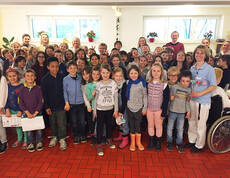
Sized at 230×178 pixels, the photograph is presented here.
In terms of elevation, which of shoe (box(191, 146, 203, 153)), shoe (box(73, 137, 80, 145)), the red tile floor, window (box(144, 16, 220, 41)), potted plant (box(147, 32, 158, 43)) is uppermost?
window (box(144, 16, 220, 41))

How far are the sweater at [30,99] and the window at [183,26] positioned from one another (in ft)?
19.6

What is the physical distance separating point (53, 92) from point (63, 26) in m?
5.79

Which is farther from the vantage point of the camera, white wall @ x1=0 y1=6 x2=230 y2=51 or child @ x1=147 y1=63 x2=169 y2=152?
white wall @ x1=0 y1=6 x2=230 y2=51

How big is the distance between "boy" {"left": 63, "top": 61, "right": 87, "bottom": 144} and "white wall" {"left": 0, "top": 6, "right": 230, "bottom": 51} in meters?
5.08

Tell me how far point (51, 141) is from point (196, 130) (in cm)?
244

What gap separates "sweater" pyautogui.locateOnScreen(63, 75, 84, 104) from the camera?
280 centimetres

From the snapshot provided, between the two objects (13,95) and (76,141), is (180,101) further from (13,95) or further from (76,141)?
(13,95)

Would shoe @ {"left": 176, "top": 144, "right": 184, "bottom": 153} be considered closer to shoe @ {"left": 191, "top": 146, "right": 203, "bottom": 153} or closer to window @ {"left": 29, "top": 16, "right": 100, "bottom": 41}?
shoe @ {"left": 191, "top": 146, "right": 203, "bottom": 153}

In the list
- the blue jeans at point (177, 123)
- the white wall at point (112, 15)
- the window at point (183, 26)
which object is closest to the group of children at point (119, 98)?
the blue jeans at point (177, 123)

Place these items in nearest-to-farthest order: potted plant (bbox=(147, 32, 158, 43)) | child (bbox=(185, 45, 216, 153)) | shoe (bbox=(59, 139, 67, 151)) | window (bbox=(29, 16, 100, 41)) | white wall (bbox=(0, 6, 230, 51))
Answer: child (bbox=(185, 45, 216, 153)), shoe (bbox=(59, 139, 67, 151)), white wall (bbox=(0, 6, 230, 51)), potted plant (bbox=(147, 32, 158, 43)), window (bbox=(29, 16, 100, 41))

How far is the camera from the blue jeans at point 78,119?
292 centimetres

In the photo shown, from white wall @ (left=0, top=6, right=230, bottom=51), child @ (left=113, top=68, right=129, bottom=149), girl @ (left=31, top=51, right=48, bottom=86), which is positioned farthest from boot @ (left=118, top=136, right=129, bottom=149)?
white wall @ (left=0, top=6, right=230, bottom=51)

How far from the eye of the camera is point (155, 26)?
7.50m

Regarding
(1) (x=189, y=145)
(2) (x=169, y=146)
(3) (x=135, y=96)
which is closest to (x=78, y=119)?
(3) (x=135, y=96)
